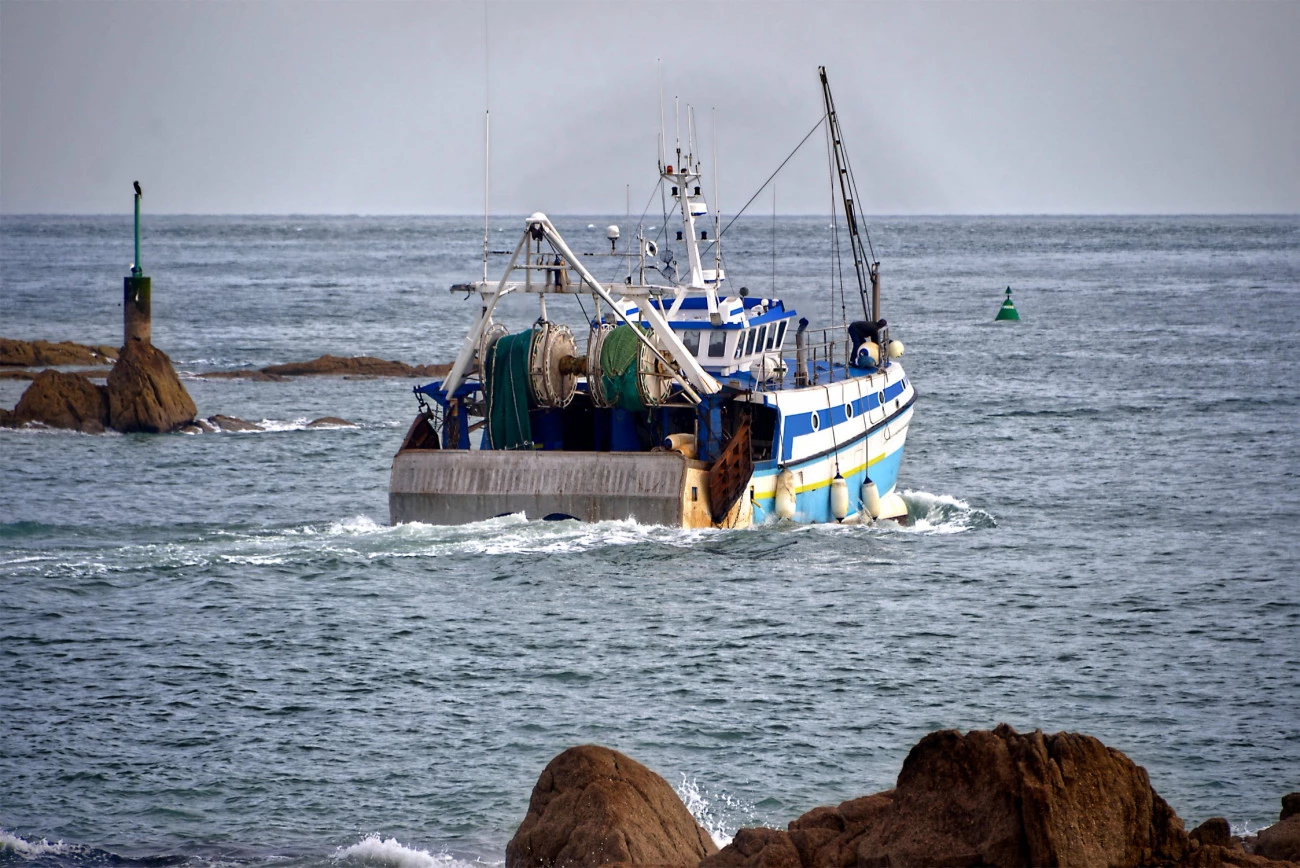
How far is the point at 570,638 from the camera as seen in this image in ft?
79.2

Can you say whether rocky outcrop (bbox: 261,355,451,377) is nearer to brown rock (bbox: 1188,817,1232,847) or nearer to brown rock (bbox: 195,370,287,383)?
brown rock (bbox: 195,370,287,383)

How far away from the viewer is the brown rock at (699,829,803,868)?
12.2 m

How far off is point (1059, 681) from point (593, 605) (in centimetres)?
726

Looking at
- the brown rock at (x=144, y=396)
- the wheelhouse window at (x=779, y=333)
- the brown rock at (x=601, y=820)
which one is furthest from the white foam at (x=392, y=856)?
the brown rock at (x=144, y=396)

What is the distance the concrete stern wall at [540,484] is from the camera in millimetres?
28109

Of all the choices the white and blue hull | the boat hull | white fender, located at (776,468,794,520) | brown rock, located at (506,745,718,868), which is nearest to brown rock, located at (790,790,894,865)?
brown rock, located at (506,745,718,868)

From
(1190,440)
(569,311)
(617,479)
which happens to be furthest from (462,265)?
(617,479)

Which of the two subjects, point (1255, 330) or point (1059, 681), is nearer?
point (1059, 681)

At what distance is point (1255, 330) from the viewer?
75125 millimetres

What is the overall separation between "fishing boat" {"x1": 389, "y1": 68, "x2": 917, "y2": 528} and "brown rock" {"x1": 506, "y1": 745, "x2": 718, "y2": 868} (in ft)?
46.5

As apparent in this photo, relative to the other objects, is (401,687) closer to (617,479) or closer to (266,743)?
(266,743)

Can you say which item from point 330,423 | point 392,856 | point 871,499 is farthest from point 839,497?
point 330,423

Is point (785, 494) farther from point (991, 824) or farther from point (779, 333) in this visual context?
point (991, 824)

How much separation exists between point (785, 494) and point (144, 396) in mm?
22440
